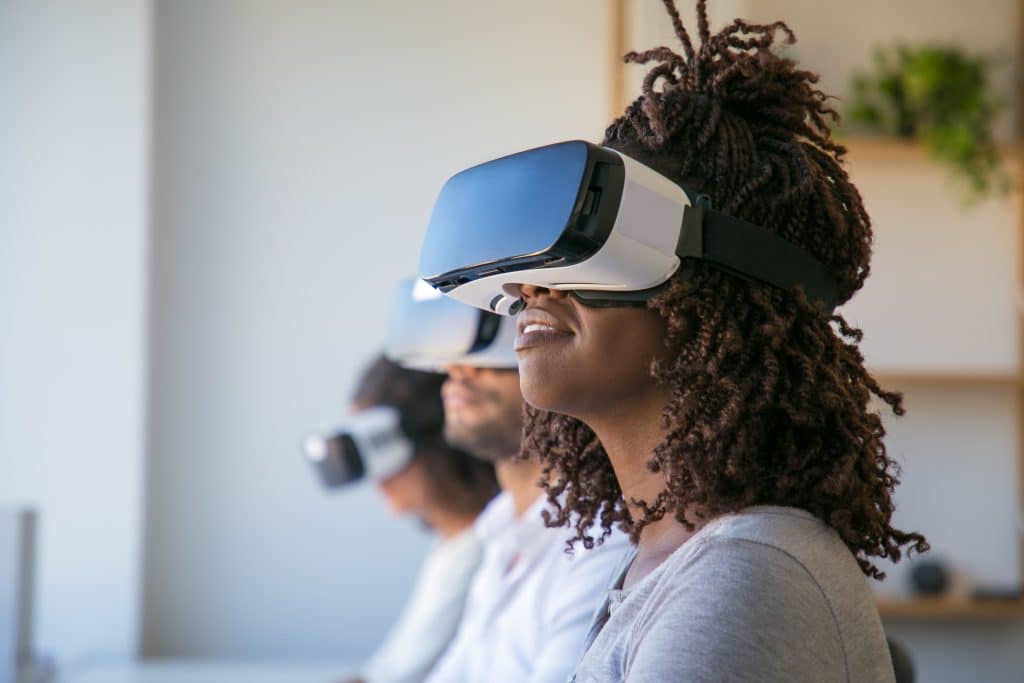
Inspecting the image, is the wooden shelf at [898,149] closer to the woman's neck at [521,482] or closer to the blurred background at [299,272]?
the blurred background at [299,272]

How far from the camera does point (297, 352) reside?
312cm

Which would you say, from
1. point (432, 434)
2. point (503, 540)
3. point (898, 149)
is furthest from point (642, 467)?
point (898, 149)

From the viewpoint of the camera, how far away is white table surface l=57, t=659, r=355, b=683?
2.42 m

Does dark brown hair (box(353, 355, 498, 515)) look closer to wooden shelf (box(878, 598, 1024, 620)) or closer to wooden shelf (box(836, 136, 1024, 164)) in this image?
wooden shelf (box(878, 598, 1024, 620))

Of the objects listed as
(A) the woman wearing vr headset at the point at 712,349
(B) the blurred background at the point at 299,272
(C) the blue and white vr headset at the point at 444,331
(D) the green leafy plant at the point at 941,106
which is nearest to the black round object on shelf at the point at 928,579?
(B) the blurred background at the point at 299,272

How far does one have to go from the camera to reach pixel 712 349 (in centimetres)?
86

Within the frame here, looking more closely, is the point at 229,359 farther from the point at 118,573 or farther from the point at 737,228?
the point at 737,228

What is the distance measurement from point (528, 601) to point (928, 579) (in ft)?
5.53

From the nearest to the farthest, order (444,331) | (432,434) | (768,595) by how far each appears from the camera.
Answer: (768,595) → (444,331) → (432,434)

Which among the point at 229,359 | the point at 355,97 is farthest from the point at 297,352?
the point at 355,97

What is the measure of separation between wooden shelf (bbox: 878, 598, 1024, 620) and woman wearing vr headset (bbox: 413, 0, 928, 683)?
2062mm

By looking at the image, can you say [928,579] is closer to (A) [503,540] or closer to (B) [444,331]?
(A) [503,540]

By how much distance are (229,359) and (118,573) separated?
60cm

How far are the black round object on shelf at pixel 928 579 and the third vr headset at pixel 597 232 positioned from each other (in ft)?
7.20
